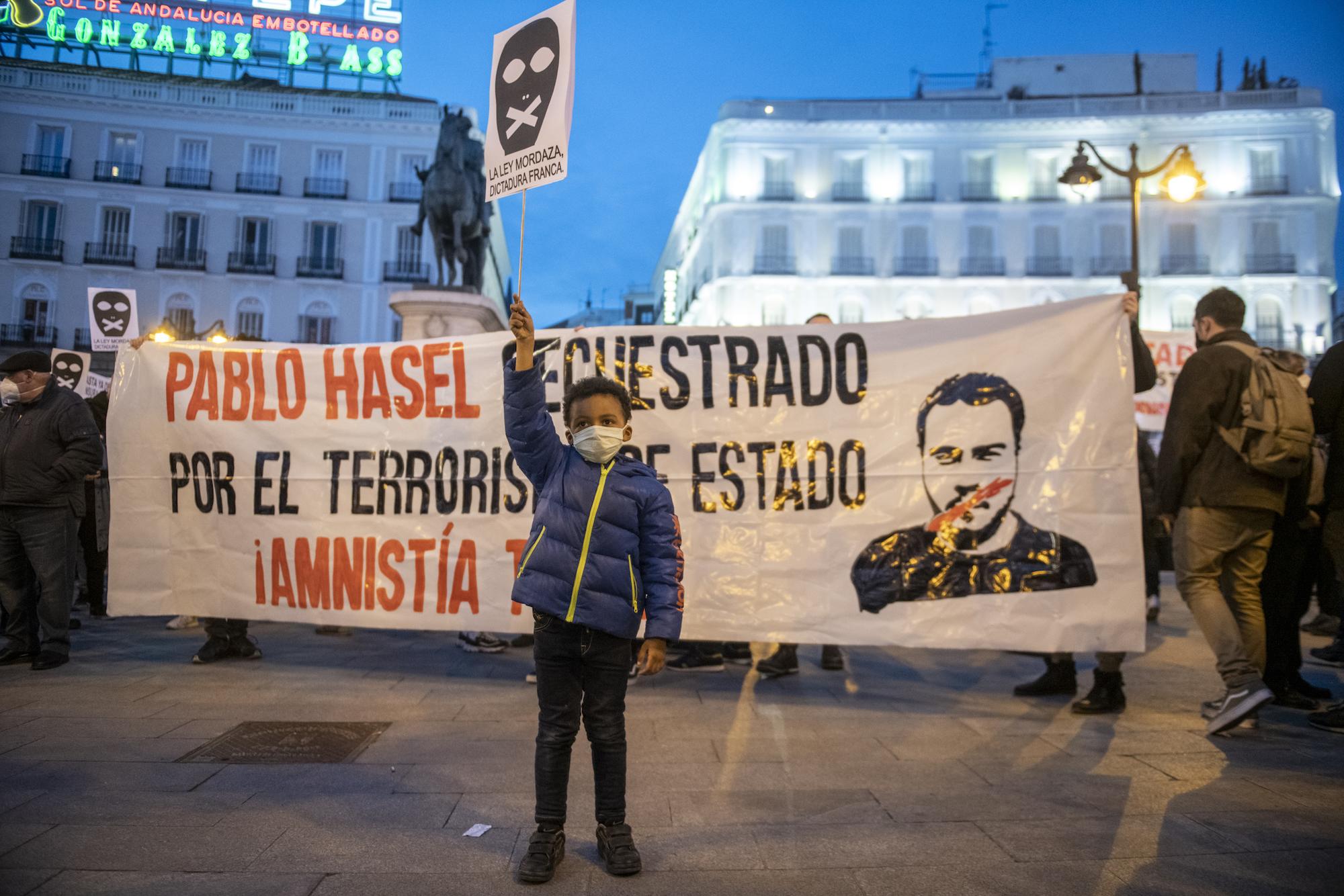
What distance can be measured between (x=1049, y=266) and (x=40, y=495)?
40.6 meters

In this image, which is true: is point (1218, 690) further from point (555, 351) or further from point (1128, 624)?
point (555, 351)

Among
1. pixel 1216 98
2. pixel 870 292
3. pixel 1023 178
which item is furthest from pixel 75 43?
pixel 1216 98

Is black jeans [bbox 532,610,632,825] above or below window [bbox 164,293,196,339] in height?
below

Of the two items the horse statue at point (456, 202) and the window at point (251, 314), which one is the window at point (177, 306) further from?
the horse statue at point (456, 202)

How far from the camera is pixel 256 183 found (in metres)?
36.5

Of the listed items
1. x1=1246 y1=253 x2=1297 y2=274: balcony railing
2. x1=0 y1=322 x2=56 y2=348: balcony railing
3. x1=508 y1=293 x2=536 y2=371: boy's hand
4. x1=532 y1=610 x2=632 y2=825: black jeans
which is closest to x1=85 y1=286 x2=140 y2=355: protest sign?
x1=508 y1=293 x2=536 y2=371: boy's hand

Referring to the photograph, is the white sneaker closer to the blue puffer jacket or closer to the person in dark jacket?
the blue puffer jacket

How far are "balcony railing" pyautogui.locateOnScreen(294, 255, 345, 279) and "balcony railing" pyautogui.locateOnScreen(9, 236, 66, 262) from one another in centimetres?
879

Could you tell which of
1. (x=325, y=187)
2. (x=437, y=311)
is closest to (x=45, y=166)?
(x=325, y=187)

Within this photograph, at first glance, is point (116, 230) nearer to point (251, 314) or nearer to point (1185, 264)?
point (251, 314)

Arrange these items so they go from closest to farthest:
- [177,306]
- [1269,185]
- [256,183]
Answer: [177,306]
[256,183]
[1269,185]

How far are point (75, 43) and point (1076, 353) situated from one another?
44.5 m

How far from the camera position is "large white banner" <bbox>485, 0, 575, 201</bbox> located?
3.89m

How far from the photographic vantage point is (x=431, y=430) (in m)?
5.53
